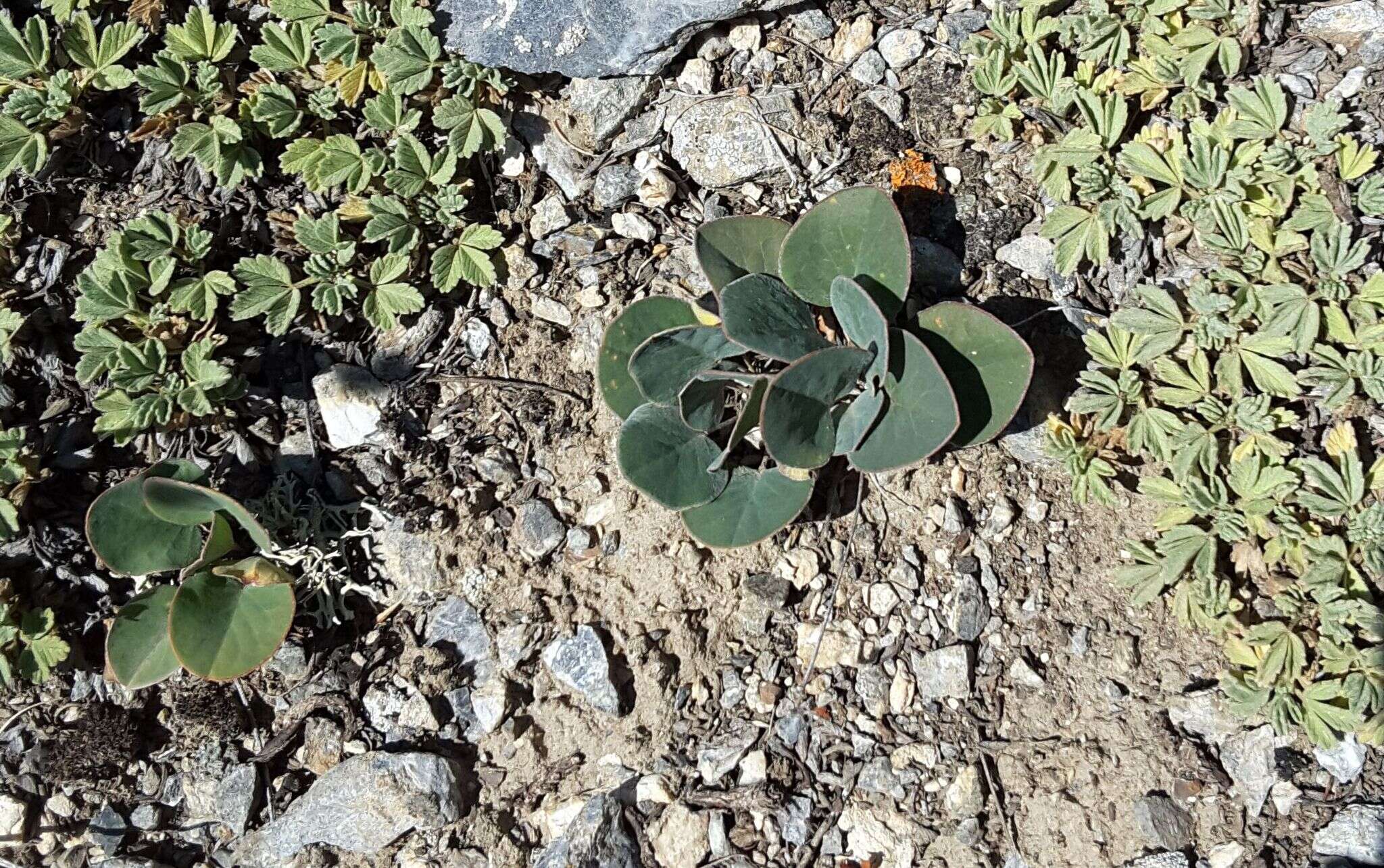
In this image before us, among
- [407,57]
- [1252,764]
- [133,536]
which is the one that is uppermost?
[407,57]

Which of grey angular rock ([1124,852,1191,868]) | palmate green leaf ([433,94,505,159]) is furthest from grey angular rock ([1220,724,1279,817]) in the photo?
palmate green leaf ([433,94,505,159])

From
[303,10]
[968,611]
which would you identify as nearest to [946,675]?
[968,611]

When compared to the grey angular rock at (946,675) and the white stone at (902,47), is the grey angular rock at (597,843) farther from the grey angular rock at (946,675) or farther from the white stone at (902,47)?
the white stone at (902,47)

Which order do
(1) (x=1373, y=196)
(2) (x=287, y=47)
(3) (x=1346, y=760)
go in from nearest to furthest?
(3) (x=1346, y=760), (1) (x=1373, y=196), (2) (x=287, y=47)

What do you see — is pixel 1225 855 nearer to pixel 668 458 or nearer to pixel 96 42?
pixel 668 458

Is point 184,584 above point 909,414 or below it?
below

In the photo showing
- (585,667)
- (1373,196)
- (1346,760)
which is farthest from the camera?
(585,667)
